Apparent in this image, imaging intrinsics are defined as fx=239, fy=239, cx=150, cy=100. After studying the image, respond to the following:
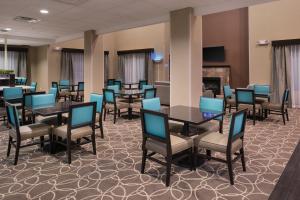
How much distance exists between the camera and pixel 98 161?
3.66m

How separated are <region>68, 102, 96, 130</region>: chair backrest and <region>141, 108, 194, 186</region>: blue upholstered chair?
1.07 metres

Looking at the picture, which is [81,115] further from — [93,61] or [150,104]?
[93,61]

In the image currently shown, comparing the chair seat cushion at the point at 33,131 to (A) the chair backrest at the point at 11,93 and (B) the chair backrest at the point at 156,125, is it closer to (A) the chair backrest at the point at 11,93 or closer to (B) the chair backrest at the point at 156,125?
(B) the chair backrest at the point at 156,125

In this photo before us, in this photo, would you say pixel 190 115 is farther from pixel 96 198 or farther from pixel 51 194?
pixel 51 194

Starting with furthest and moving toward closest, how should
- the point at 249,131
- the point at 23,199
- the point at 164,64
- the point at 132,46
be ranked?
the point at 132,46 < the point at 164,64 < the point at 249,131 < the point at 23,199

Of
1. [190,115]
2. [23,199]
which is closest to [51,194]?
[23,199]

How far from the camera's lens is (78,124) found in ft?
12.0

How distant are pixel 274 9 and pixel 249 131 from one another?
578 cm

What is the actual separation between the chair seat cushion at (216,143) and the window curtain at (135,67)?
9.16m

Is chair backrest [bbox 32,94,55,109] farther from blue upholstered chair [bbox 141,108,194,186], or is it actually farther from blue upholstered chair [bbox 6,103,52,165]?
blue upholstered chair [bbox 141,108,194,186]

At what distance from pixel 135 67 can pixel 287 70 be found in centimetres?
722

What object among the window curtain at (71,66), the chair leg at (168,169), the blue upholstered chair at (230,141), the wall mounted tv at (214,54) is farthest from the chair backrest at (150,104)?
the window curtain at (71,66)

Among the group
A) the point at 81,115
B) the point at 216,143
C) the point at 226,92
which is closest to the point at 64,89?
the point at 226,92

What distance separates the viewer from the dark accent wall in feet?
33.1
